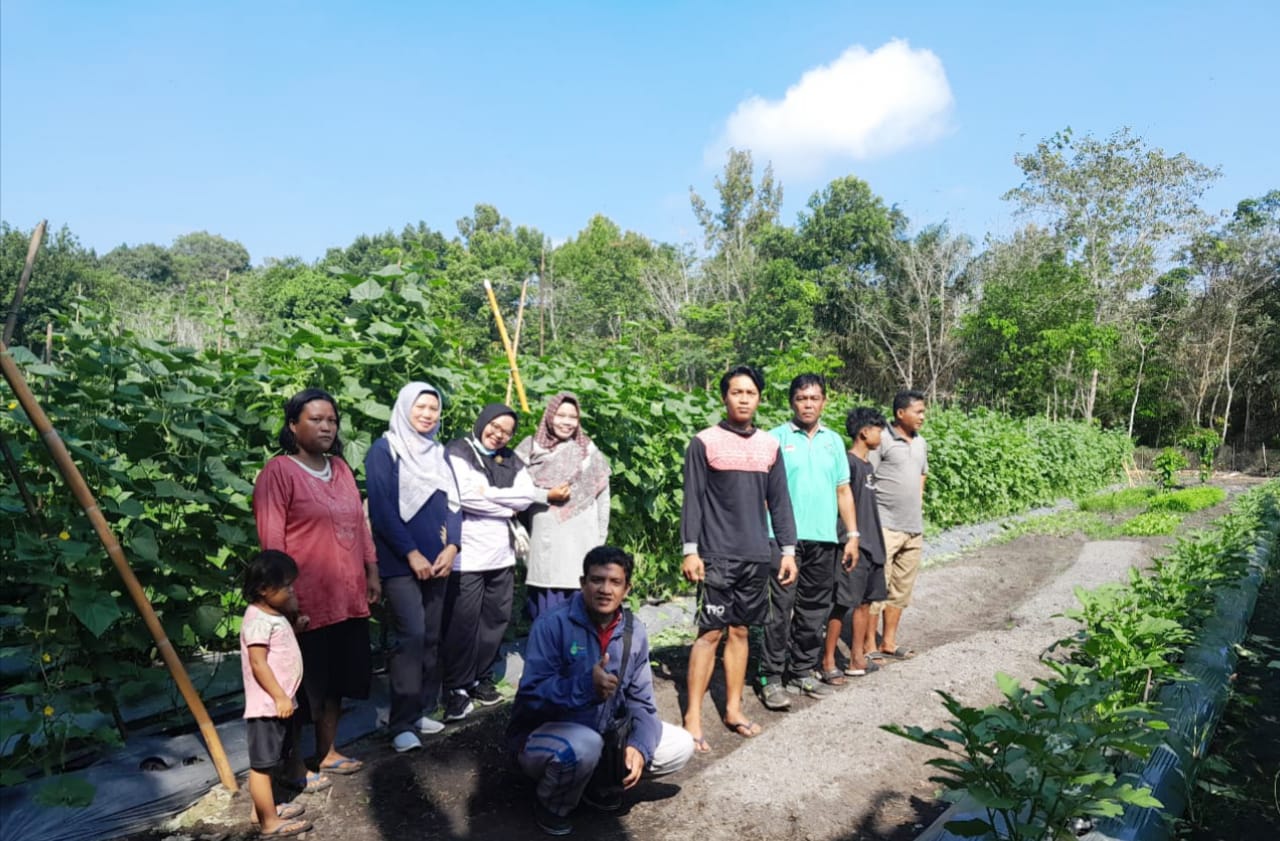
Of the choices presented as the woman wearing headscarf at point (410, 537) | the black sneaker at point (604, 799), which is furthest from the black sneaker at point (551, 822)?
the woman wearing headscarf at point (410, 537)

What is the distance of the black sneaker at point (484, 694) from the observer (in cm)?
425

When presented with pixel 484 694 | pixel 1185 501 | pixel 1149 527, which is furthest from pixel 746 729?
pixel 1185 501

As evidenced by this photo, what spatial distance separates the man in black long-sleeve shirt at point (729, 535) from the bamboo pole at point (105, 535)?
1.99 meters

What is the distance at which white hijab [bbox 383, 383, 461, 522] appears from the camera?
3.67 metres

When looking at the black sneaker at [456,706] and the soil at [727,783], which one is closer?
the soil at [727,783]

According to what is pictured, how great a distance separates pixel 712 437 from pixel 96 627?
102 inches

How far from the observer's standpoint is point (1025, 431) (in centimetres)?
1512

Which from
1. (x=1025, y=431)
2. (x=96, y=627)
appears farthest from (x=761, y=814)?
(x=1025, y=431)

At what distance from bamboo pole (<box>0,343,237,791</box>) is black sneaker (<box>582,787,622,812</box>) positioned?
4.51 feet

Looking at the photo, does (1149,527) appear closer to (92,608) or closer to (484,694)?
(484,694)

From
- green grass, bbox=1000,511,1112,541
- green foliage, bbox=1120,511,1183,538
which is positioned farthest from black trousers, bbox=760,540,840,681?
green foliage, bbox=1120,511,1183,538

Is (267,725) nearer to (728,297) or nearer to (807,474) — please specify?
(807,474)

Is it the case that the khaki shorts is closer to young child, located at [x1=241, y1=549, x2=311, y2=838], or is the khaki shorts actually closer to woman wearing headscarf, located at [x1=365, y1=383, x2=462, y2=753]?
woman wearing headscarf, located at [x1=365, y1=383, x2=462, y2=753]

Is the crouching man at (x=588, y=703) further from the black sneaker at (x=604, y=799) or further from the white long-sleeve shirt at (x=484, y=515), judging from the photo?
the white long-sleeve shirt at (x=484, y=515)
